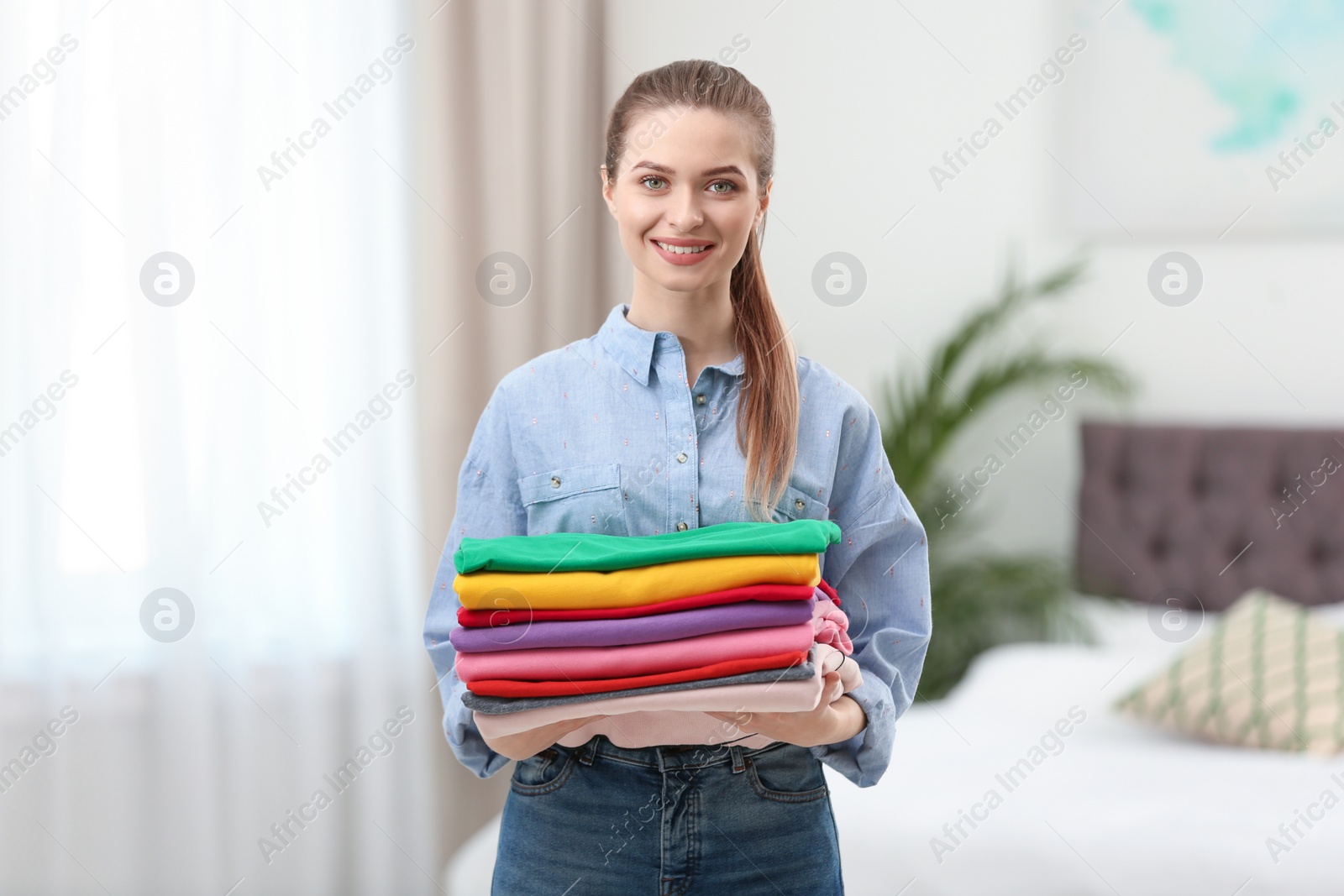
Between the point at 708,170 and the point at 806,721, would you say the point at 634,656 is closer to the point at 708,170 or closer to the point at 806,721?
the point at 806,721

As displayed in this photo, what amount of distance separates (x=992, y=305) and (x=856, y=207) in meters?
0.42

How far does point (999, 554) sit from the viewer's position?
2.89 meters

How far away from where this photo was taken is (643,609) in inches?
32.9

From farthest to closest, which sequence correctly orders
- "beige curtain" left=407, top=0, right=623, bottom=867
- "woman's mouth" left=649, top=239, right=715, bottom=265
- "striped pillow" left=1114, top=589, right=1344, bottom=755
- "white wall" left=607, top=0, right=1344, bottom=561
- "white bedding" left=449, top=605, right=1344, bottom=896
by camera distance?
→ "white wall" left=607, top=0, right=1344, bottom=561
"beige curtain" left=407, top=0, right=623, bottom=867
"striped pillow" left=1114, top=589, right=1344, bottom=755
"white bedding" left=449, top=605, right=1344, bottom=896
"woman's mouth" left=649, top=239, right=715, bottom=265

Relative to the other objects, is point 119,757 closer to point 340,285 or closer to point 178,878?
point 178,878

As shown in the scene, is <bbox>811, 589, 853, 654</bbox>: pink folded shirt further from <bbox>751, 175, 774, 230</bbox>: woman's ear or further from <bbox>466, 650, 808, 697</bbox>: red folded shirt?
<bbox>751, 175, 774, 230</bbox>: woman's ear

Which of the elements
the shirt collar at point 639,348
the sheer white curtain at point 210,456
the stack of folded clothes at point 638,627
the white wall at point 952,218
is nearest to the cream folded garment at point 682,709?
the stack of folded clothes at point 638,627

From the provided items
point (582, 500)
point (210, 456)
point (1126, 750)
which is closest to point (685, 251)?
point (582, 500)

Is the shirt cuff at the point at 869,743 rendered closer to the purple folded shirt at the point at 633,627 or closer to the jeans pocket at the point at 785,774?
the jeans pocket at the point at 785,774

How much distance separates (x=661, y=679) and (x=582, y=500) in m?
0.20

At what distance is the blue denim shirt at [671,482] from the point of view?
958 mm

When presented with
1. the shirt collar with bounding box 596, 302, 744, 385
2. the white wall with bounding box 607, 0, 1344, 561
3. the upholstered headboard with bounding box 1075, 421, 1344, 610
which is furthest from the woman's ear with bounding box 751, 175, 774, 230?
the upholstered headboard with bounding box 1075, 421, 1344, 610

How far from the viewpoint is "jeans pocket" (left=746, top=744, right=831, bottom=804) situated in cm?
96

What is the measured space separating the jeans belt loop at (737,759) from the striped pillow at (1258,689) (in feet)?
4.65
